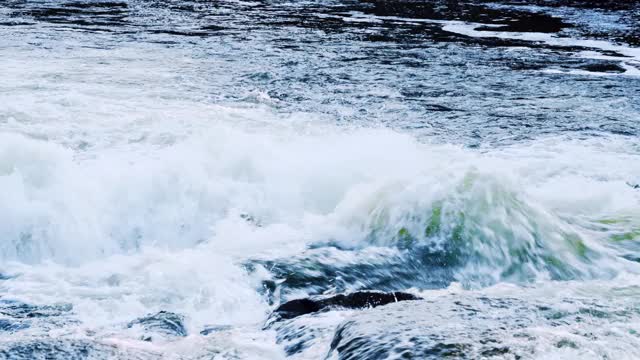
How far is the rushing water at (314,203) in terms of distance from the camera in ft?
14.3

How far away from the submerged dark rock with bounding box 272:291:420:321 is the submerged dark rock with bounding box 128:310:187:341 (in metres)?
0.67

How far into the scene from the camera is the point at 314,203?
7.37m

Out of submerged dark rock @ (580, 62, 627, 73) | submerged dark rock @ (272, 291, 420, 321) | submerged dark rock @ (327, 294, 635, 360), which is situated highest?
submerged dark rock @ (327, 294, 635, 360)

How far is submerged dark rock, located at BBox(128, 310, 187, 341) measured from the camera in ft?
15.2

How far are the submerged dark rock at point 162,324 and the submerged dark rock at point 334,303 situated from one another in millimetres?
672

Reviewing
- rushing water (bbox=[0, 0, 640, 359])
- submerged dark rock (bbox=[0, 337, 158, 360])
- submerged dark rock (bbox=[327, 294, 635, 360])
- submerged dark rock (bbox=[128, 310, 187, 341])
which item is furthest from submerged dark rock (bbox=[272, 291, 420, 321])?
submerged dark rock (bbox=[0, 337, 158, 360])

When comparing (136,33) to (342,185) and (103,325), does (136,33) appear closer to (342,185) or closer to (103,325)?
(342,185)

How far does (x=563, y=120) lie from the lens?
10.2 metres

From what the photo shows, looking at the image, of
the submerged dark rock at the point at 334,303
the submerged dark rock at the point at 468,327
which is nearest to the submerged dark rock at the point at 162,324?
the submerged dark rock at the point at 334,303

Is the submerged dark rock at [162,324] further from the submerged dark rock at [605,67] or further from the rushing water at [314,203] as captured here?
the submerged dark rock at [605,67]

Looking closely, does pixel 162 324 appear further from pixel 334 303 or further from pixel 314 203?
pixel 314 203

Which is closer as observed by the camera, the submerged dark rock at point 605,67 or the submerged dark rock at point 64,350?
the submerged dark rock at point 64,350

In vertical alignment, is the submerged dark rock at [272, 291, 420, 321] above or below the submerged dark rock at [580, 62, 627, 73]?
below

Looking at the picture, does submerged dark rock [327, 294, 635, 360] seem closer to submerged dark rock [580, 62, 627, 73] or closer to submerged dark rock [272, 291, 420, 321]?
submerged dark rock [272, 291, 420, 321]
